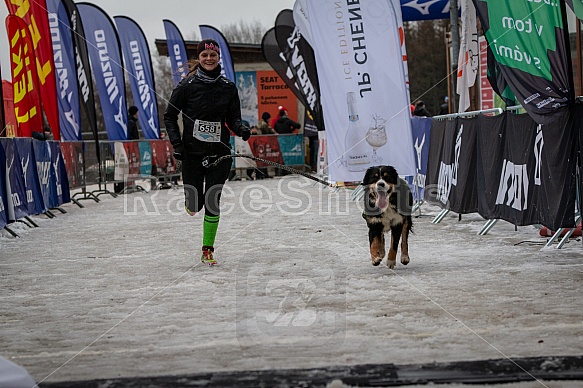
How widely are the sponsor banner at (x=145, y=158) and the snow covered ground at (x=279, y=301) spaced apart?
10.8 m

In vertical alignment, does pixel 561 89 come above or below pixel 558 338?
above

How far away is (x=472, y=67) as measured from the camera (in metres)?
14.0

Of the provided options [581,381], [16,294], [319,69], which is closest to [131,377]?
[581,381]

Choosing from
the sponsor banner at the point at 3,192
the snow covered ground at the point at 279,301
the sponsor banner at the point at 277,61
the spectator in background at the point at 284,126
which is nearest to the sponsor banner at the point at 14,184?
the sponsor banner at the point at 3,192

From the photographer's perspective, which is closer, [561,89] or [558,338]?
[558,338]

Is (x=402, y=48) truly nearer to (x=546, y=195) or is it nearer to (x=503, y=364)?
(x=546, y=195)

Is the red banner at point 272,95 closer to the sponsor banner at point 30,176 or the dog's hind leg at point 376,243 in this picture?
the sponsor banner at point 30,176

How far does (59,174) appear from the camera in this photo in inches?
602

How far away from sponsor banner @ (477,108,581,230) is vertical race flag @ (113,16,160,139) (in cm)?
1527

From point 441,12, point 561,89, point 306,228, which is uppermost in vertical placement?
point 441,12

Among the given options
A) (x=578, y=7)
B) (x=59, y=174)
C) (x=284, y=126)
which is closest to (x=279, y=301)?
(x=578, y=7)

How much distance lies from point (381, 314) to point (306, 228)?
5637mm

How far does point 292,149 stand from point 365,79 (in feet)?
51.1

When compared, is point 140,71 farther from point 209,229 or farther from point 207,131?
point 209,229
